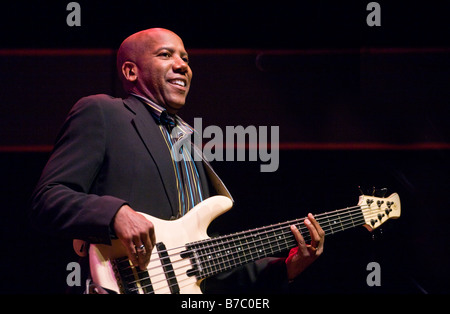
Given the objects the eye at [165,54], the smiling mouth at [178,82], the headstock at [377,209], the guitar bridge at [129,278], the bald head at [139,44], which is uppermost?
the bald head at [139,44]

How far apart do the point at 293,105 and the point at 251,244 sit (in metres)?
1.39

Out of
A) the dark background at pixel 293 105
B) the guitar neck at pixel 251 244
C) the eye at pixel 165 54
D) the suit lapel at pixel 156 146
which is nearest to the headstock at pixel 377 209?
the guitar neck at pixel 251 244

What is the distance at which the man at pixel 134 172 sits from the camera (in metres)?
1.48

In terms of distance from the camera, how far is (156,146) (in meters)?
1.88

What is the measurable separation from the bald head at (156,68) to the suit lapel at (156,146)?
17 cm

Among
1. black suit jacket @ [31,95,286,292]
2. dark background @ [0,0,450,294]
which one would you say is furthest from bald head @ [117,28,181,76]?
dark background @ [0,0,450,294]

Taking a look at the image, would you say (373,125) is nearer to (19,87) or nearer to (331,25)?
(331,25)

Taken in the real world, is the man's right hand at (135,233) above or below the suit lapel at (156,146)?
below

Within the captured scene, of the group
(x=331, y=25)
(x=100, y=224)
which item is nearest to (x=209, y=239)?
(x=100, y=224)

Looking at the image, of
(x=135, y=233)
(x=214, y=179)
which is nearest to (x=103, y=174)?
(x=135, y=233)

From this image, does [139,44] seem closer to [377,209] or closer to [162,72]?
[162,72]

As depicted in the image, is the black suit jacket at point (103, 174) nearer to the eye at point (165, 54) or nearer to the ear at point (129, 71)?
the ear at point (129, 71)

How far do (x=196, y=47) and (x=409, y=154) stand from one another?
5.38ft

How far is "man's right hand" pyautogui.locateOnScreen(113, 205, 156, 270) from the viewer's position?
145 centimetres
